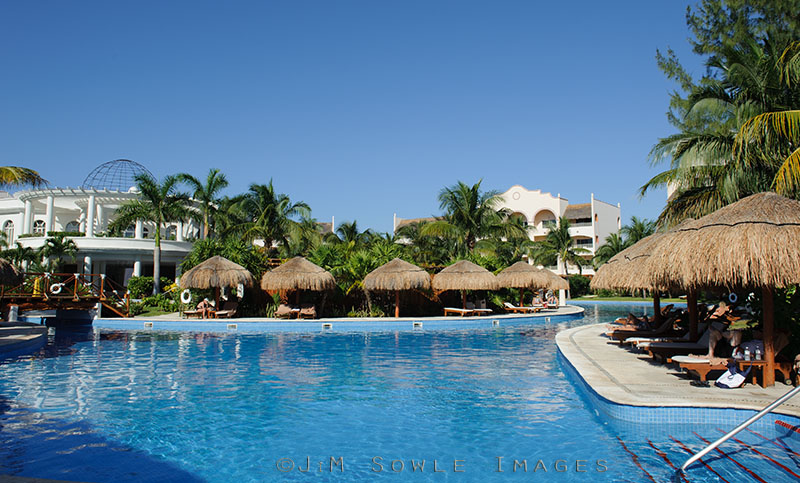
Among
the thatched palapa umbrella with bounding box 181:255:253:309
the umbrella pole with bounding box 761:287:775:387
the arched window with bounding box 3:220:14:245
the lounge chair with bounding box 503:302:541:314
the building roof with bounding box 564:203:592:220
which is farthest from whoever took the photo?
the building roof with bounding box 564:203:592:220

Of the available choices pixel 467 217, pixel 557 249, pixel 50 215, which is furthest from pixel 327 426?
pixel 557 249

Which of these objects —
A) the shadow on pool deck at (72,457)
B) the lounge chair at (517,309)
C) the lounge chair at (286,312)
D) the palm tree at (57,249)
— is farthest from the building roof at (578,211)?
the shadow on pool deck at (72,457)

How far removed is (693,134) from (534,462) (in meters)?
10.8

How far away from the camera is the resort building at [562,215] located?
4919 cm

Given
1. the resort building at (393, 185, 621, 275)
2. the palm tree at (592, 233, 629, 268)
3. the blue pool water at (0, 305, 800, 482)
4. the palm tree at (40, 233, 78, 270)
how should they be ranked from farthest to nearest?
the resort building at (393, 185, 621, 275) < the palm tree at (592, 233, 629, 268) < the palm tree at (40, 233, 78, 270) < the blue pool water at (0, 305, 800, 482)

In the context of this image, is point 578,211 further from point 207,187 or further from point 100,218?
point 100,218

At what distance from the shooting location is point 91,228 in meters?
29.9

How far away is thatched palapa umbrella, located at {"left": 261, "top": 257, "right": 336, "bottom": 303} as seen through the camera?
19.5 m

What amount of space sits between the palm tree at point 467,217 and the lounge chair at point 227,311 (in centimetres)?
987

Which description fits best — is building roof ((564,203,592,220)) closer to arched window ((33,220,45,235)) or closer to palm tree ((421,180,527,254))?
palm tree ((421,180,527,254))

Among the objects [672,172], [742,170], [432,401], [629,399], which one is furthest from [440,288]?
[629,399]

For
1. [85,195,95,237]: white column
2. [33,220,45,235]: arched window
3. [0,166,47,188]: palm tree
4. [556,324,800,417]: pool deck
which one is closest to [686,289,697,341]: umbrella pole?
[556,324,800,417]: pool deck

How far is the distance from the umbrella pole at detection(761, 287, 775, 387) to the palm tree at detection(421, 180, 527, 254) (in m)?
19.1

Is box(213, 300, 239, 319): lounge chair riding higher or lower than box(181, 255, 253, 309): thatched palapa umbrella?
lower
